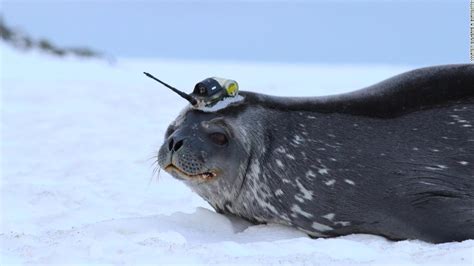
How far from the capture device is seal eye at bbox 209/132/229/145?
179 inches

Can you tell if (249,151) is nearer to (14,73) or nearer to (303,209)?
(303,209)

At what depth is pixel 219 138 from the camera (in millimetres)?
4547

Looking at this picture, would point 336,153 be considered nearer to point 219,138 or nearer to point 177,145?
point 219,138

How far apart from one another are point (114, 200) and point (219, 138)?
175 centimetres

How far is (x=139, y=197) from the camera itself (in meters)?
6.17

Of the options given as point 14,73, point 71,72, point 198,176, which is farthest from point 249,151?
point 71,72

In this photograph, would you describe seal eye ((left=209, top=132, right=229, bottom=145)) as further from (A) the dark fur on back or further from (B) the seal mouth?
(A) the dark fur on back

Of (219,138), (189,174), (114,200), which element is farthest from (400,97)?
(114,200)

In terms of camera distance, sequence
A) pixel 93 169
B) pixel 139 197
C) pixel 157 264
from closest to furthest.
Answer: pixel 157 264, pixel 139 197, pixel 93 169

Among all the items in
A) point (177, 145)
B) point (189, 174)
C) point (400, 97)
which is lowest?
point (189, 174)

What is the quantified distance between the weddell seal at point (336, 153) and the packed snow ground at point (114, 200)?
14 centimetres

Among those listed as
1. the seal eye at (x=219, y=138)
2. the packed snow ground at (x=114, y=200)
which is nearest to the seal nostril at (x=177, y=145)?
the seal eye at (x=219, y=138)

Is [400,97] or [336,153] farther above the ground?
[400,97]

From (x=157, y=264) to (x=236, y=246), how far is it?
1.62ft
